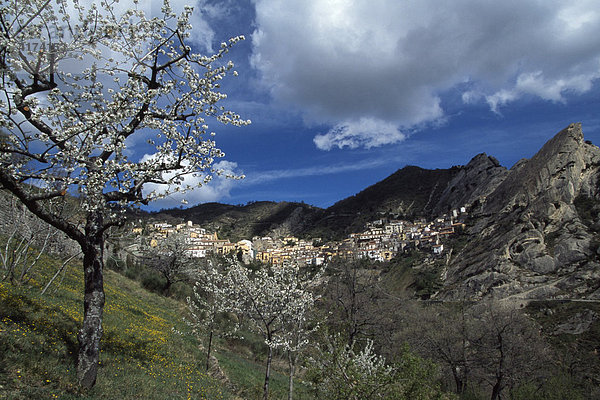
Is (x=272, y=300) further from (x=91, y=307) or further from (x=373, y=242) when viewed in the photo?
(x=373, y=242)

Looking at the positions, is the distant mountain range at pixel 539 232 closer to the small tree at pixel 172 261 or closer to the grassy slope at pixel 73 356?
the small tree at pixel 172 261

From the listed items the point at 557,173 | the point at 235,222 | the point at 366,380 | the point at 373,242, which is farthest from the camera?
the point at 235,222

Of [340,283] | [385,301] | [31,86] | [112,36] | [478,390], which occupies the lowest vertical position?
[478,390]

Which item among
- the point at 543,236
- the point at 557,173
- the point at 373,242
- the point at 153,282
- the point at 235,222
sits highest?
the point at 557,173

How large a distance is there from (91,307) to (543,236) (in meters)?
81.8

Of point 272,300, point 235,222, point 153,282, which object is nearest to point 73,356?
point 272,300

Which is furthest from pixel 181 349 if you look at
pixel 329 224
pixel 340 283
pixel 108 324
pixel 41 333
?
pixel 329 224

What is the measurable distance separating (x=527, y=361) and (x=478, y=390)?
7644 millimetres

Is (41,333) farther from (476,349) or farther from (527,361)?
(476,349)

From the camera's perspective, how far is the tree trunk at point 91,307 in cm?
720

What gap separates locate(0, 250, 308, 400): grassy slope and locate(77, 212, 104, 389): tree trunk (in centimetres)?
31

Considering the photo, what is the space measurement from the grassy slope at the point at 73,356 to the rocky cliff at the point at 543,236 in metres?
61.4

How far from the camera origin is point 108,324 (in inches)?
507

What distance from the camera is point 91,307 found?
7477 mm
